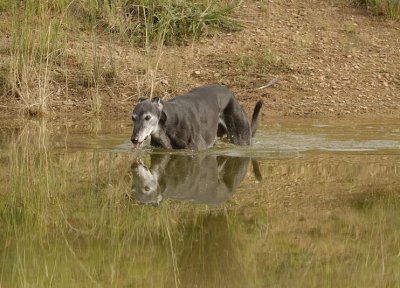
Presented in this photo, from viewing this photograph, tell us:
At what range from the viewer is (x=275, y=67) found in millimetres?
14305

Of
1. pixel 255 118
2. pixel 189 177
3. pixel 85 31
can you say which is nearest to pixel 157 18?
pixel 85 31

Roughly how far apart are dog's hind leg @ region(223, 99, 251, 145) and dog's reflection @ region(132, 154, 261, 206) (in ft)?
2.51

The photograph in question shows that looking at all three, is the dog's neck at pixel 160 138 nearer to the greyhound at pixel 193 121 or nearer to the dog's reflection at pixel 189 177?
the greyhound at pixel 193 121

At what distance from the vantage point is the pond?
239 inches

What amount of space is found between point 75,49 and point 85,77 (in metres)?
0.69

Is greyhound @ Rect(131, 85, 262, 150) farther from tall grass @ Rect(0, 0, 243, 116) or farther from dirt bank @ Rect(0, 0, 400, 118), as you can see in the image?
dirt bank @ Rect(0, 0, 400, 118)

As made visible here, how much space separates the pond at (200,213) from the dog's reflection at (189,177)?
0.02m

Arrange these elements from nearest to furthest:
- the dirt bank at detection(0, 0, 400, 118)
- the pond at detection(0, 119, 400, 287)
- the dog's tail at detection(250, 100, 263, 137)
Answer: the pond at detection(0, 119, 400, 287) → the dog's tail at detection(250, 100, 263, 137) → the dirt bank at detection(0, 0, 400, 118)

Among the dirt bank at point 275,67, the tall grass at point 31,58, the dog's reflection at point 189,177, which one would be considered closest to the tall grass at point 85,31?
the tall grass at point 31,58

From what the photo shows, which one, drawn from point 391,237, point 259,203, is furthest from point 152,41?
point 391,237

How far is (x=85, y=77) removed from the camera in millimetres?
13492

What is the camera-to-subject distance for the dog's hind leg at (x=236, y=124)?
11.0 m

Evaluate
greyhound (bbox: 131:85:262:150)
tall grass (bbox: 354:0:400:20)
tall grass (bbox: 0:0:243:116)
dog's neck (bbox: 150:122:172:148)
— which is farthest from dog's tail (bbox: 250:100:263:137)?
tall grass (bbox: 354:0:400:20)

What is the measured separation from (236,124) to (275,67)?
3.46 m
